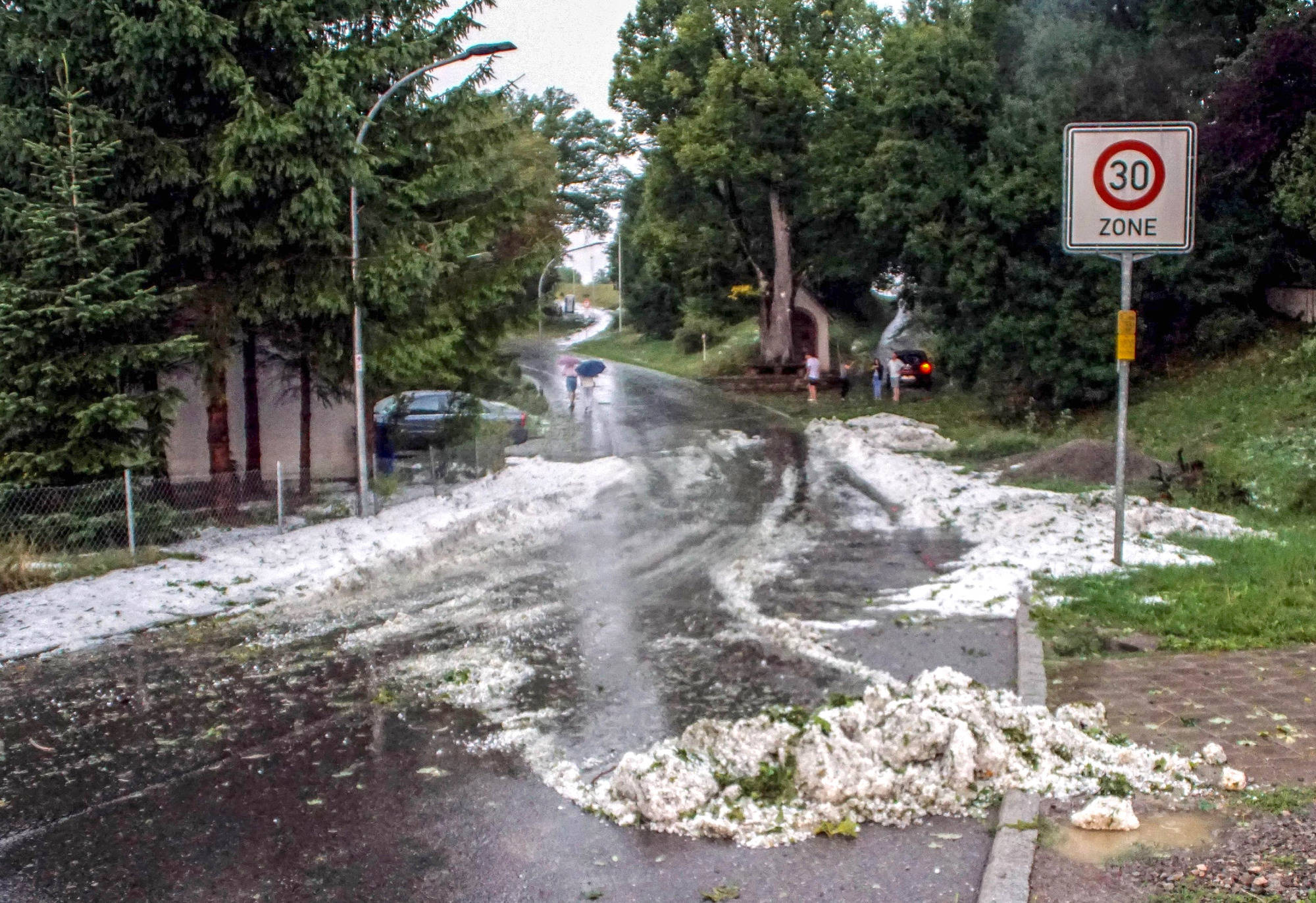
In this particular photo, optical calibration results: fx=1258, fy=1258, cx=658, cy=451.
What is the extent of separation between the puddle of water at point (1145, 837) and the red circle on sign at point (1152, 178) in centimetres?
726

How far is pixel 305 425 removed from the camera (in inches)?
831

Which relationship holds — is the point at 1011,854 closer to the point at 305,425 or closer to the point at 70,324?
the point at 70,324

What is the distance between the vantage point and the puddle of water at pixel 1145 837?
5.96 meters

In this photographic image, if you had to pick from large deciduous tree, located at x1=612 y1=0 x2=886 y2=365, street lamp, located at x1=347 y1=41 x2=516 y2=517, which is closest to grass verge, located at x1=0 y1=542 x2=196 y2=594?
street lamp, located at x1=347 y1=41 x2=516 y2=517

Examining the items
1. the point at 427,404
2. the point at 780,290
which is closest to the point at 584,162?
the point at 780,290

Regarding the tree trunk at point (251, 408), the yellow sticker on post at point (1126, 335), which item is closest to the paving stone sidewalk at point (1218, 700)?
the yellow sticker on post at point (1126, 335)

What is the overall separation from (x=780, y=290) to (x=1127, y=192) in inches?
1381

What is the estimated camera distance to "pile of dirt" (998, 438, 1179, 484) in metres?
19.5

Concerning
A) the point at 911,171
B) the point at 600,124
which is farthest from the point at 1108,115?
the point at 600,124

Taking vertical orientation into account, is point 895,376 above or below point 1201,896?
above

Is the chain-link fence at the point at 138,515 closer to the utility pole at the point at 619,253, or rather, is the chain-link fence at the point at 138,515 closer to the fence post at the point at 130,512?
the fence post at the point at 130,512

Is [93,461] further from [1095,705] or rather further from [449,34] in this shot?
[1095,705]

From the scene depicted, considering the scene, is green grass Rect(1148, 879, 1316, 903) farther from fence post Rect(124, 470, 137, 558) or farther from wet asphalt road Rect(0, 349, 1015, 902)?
fence post Rect(124, 470, 137, 558)

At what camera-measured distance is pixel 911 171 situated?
35.2 meters
